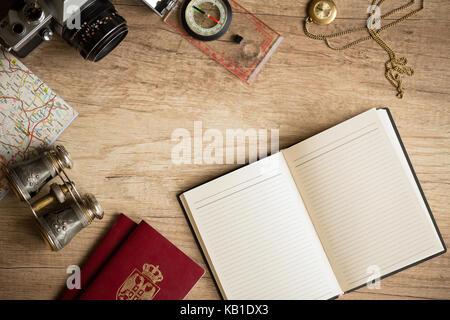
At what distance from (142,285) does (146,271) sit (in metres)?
0.04

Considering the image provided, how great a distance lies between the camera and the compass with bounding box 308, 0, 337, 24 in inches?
35.3

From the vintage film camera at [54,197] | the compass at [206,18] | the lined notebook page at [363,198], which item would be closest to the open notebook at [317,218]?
the lined notebook page at [363,198]

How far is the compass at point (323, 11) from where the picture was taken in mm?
896

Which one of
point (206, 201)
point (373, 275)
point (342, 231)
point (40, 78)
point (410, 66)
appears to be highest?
point (40, 78)

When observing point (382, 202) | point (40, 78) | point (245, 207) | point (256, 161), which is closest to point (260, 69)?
point (256, 161)

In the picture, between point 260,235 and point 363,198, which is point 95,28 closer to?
point 260,235

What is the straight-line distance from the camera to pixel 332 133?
34.4 inches

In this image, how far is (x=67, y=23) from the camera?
77cm

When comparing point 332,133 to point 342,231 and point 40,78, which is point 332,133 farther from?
point 40,78

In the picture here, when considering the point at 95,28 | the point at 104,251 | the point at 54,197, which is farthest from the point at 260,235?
the point at 95,28

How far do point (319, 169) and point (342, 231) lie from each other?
0.55ft
